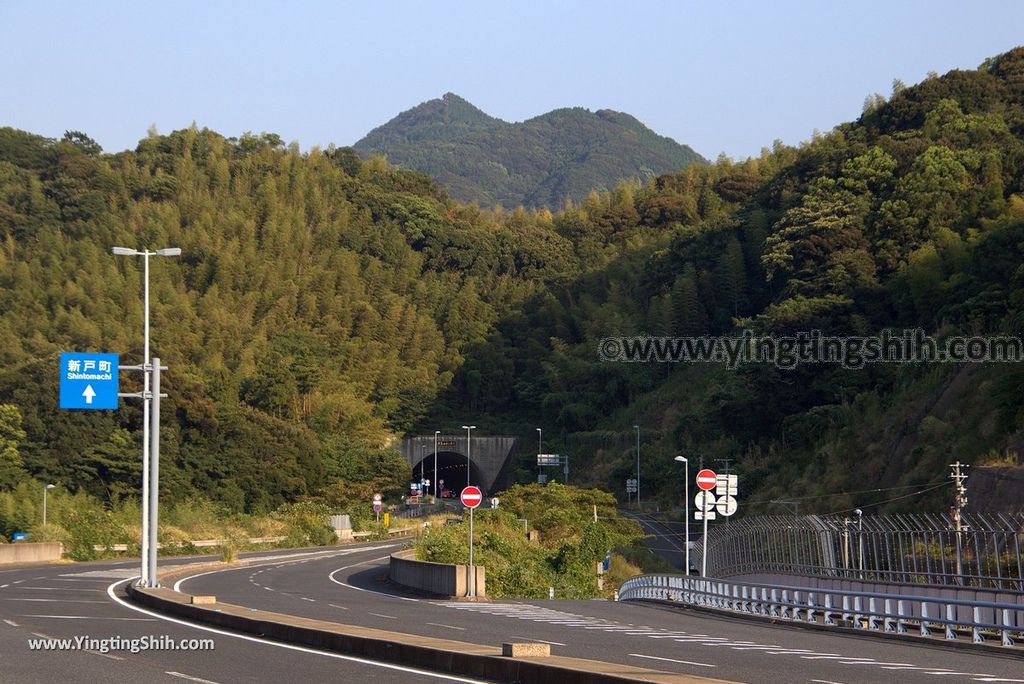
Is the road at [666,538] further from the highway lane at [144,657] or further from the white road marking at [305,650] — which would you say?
the highway lane at [144,657]

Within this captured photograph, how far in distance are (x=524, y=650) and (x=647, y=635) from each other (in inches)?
397

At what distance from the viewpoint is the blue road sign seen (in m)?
35.2

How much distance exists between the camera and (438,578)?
4138cm

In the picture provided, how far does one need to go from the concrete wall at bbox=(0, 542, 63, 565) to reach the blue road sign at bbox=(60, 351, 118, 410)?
20.8m

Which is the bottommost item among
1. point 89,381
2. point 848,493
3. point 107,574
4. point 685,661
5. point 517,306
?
point 107,574

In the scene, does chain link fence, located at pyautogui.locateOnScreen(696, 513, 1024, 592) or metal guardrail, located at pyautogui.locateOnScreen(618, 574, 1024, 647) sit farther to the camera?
chain link fence, located at pyautogui.locateOnScreen(696, 513, 1024, 592)

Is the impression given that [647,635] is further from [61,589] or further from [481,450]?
[481,450]

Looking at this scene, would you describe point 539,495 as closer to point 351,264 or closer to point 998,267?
point 998,267

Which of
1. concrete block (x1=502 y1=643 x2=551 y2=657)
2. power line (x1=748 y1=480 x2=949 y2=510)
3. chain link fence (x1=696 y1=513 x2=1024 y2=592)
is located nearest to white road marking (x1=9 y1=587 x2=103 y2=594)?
chain link fence (x1=696 y1=513 x2=1024 y2=592)

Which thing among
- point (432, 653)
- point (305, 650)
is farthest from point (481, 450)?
point (432, 653)

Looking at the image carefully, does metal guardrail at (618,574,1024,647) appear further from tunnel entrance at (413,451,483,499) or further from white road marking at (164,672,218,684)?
tunnel entrance at (413,451,483,499)

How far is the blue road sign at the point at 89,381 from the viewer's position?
35.2 meters

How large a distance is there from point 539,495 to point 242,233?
103 metres

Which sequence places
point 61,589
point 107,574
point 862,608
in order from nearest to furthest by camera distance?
point 862,608, point 61,589, point 107,574
